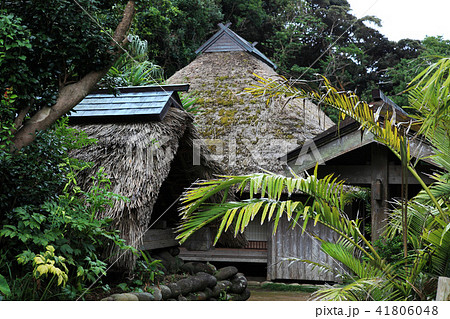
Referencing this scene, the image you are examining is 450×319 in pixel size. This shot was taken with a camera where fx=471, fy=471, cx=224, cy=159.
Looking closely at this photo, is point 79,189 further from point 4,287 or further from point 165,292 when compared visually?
point 165,292

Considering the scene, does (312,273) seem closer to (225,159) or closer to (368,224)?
(368,224)

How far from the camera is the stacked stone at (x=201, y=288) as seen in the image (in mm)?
5348

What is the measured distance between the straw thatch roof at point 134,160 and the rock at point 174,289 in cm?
80

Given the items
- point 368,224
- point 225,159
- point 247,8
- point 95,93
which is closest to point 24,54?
point 95,93

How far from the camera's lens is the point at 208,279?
21.7 feet

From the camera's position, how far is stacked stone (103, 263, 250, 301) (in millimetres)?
5348

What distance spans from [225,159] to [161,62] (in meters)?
7.33

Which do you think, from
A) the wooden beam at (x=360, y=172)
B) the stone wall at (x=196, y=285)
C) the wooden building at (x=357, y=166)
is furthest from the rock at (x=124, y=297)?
the wooden beam at (x=360, y=172)

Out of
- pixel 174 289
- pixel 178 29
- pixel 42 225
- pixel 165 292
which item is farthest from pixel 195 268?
pixel 178 29

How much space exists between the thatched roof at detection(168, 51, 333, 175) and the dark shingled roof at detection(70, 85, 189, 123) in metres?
4.05

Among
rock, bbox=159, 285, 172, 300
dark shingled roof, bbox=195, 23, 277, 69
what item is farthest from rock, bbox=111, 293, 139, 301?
dark shingled roof, bbox=195, 23, 277, 69

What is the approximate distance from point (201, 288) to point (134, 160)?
2.23 meters

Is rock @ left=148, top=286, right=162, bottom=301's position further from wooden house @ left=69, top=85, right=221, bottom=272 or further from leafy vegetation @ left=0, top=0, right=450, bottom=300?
wooden house @ left=69, top=85, right=221, bottom=272

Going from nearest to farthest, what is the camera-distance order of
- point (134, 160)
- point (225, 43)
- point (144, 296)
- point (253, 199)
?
point (253, 199), point (144, 296), point (134, 160), point (225, 43)
